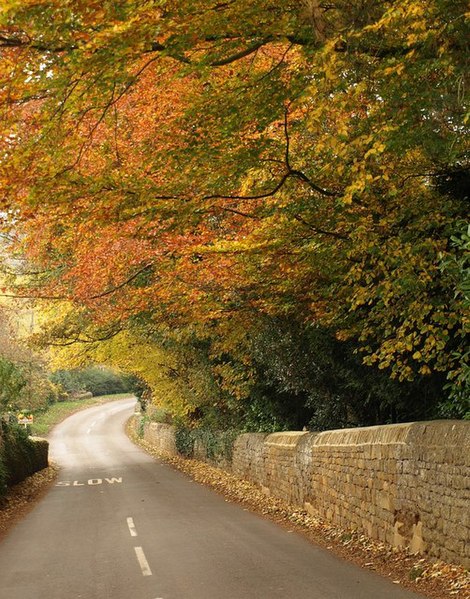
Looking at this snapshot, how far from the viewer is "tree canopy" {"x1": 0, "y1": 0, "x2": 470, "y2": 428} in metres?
7.84

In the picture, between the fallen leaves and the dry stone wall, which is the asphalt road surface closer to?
the fallen leaves

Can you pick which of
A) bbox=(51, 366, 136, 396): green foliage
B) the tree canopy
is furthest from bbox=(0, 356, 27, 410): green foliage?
bbox=(51, 366, 136, 396): green foliage

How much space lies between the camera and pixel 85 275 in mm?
18141

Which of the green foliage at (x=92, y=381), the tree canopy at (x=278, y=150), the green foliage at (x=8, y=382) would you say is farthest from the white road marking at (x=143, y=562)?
the green foliage at (x=92, y=381)

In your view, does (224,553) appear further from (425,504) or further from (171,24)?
(171,24)

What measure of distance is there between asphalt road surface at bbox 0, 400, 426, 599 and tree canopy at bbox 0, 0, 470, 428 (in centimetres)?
307

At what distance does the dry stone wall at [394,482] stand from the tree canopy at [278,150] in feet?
3.35

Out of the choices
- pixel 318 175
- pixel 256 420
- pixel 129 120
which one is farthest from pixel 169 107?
pixel 256 420

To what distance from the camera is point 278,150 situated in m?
10.5

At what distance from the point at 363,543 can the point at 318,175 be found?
18.0ft

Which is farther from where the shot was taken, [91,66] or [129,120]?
[129,120]

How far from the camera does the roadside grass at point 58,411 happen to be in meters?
56.3

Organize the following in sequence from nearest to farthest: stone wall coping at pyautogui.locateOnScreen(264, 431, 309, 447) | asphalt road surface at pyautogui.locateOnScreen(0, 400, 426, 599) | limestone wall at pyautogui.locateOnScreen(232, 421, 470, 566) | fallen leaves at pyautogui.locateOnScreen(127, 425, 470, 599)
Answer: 1. fallen leaves at pyautogui.locateOnScreen(127, 425, 470, 599)
2. limestone wall at pyautogui.locateOnScreen(232, 421, 470, 566)
3. asphalt road surface at pyautogui.locateOnScreen(0, 400, 426, 599)
4. stone wall coping at pyautogui.locateOnScreen(264, 431, 309, 447)

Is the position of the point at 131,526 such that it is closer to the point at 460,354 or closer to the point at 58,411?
the point at 460,354
